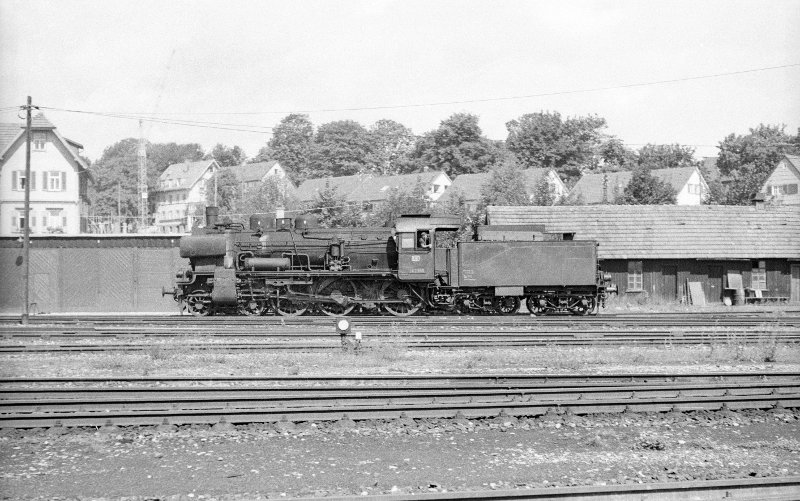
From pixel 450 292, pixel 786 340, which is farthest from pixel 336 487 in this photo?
pixel 450 292

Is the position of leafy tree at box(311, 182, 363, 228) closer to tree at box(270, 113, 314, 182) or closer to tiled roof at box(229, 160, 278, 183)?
tiled roof at box(229, 160, 278, 183)

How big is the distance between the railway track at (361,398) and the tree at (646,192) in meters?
42.7

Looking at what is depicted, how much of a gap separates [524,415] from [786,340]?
11568 millimetres

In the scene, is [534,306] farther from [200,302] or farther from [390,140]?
Answer: [390,140]

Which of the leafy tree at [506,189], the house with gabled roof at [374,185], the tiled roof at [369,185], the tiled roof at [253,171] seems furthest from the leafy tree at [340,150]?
the leafy tree at [506,189]

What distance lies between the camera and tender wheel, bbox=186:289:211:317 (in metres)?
24.9

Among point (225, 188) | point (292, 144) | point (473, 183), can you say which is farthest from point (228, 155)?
point (473, 183)

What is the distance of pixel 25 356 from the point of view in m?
16.5

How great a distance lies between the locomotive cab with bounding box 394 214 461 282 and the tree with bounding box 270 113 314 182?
267 ft

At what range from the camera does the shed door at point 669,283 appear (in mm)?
33250

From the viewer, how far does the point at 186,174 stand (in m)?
102

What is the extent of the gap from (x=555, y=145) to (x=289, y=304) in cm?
6832

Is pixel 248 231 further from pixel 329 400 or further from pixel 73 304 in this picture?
pixel 329 400

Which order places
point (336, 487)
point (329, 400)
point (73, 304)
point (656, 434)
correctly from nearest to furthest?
1. point (336, 487)
2. point (656, 434)
3. point (329, 400)
4. point (73, 304)
